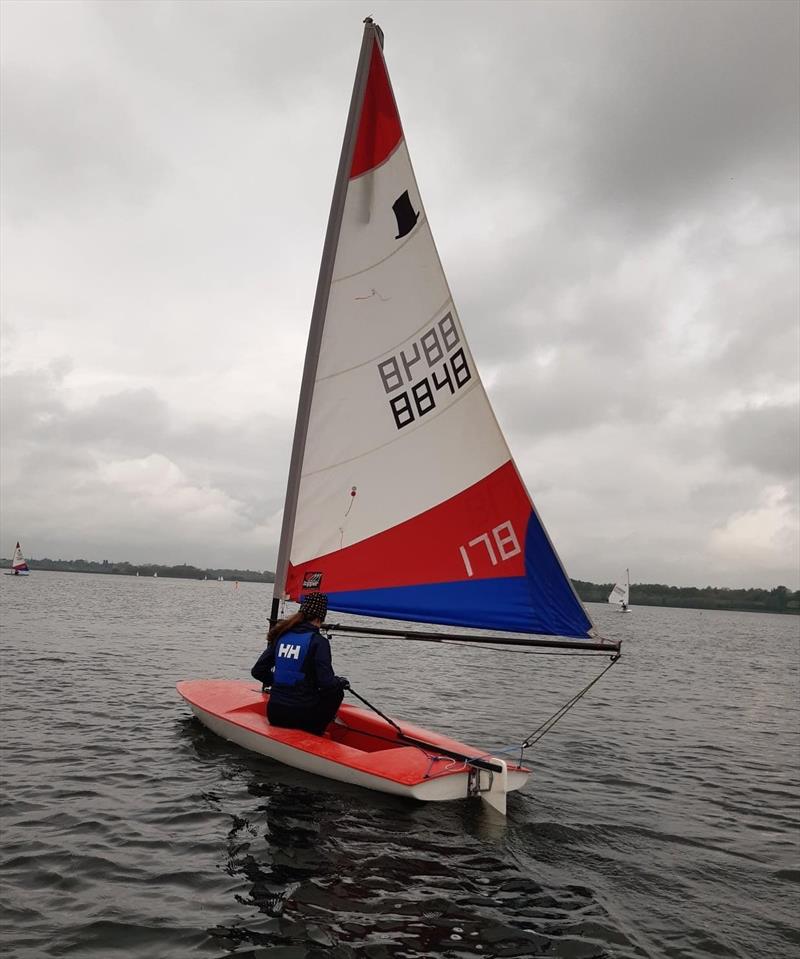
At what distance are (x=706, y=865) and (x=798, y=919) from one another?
4.10 ft

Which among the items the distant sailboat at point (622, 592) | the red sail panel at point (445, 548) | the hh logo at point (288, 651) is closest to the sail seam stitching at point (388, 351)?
the red sail panel at point (445, 548)

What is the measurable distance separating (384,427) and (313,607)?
7.97 ft

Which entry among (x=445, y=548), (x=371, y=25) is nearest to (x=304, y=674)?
(x=445, y=548)

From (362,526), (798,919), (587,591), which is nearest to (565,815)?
(798,919)

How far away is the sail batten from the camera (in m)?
8.74

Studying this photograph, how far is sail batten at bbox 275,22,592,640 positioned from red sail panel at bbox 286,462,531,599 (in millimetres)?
18

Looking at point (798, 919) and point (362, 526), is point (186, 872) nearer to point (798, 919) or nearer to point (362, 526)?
point (362, 526)

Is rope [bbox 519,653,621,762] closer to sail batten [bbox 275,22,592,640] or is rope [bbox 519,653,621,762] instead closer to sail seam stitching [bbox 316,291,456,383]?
sail batten [bbox 275,22,592,640]

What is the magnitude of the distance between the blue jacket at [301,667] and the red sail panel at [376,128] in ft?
19.3

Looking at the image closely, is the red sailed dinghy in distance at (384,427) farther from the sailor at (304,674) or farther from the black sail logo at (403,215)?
the sailor at (304,674)

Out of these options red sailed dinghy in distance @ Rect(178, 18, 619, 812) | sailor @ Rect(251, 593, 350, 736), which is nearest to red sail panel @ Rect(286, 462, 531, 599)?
red sailed dinghy in distance @ Rect(178, 18, 619, 812)

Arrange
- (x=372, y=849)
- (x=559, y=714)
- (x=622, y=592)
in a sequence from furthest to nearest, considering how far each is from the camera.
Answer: (x=622, y=592), (x=559, y=714), (x=372, y=849)

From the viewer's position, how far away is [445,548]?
869 centimetres

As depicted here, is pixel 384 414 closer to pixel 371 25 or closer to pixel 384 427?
pixel 384 427
